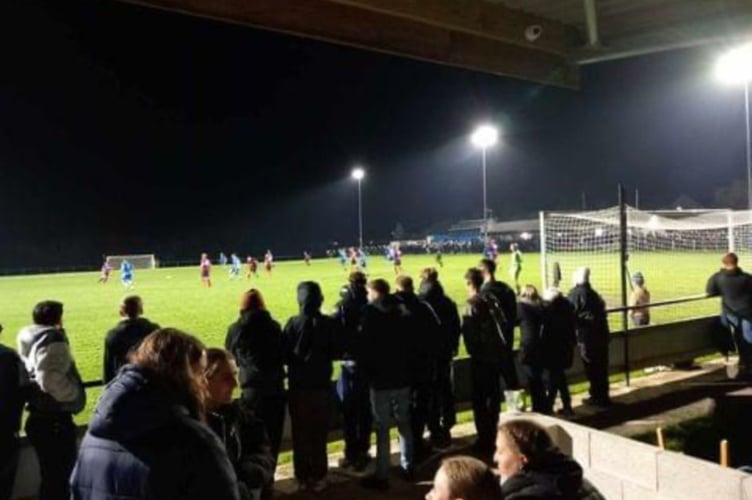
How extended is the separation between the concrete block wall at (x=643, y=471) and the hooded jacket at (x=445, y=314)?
6.58 ft

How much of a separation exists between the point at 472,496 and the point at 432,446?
480 centimetres

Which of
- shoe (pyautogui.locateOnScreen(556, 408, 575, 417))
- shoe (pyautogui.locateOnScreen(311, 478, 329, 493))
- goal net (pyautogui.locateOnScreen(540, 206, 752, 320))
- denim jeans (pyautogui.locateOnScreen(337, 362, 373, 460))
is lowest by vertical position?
shoe (pyautogui.locateOnScreen(311, 478, 329, 493))

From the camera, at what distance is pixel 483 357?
698cm

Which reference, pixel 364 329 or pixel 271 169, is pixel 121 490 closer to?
pixel 364 329

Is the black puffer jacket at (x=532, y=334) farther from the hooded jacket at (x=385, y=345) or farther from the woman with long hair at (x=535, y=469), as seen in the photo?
the woman with long hair at (x=535, y=469)

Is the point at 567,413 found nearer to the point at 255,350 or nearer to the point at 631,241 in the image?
the point at 255,350

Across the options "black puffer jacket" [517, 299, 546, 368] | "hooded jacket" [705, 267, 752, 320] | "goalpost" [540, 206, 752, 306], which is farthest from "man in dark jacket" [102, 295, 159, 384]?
"hooded jacket" [705, 267, 752, 320]

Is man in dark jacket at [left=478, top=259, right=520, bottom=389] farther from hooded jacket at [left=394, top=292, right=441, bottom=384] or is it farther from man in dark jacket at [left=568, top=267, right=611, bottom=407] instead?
man in dark jacket at [left=568, top=267, right=611, bottom=407]

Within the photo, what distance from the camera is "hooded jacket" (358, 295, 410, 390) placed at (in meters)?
6.02

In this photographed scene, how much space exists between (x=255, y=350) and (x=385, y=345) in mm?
1095

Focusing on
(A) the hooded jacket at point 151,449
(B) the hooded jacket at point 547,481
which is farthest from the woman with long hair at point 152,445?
(B) the hooded jacket at point 547,481

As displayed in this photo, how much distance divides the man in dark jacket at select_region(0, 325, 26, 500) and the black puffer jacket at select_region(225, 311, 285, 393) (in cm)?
161

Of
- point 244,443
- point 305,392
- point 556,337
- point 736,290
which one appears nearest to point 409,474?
point 305,392

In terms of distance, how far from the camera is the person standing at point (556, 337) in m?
7.74
